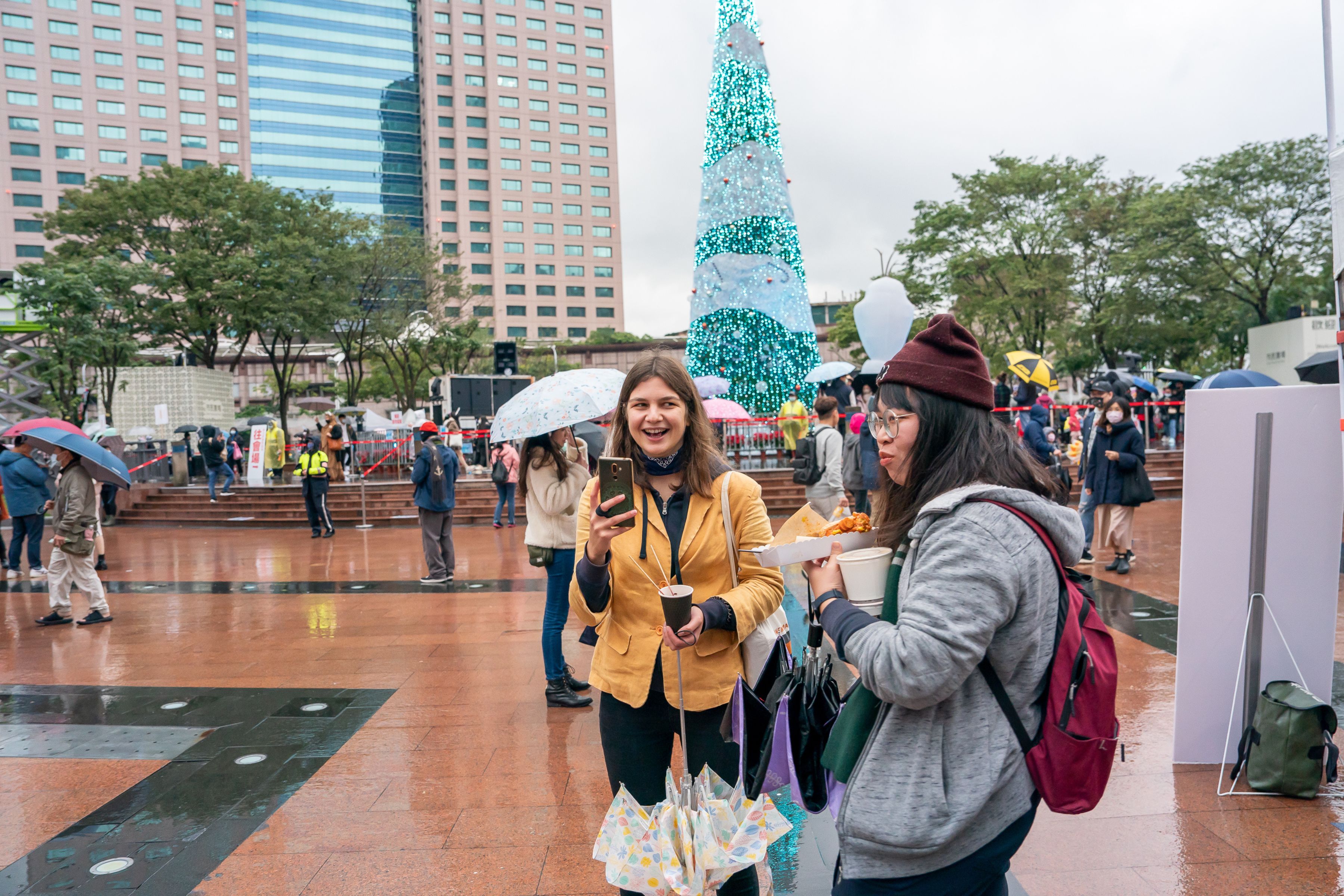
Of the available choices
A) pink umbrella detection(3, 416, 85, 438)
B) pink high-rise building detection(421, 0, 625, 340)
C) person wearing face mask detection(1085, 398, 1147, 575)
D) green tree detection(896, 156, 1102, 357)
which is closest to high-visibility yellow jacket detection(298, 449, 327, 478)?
pink umbrella detection(3, 416, 85, 438)

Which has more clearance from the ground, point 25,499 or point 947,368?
point 947,368

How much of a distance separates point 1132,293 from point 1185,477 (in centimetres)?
3005

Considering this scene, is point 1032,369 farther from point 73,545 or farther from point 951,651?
point 951,651

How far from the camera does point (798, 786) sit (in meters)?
1.90

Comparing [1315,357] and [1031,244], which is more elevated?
[1031,244]

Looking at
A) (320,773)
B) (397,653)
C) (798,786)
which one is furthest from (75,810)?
(798,786)

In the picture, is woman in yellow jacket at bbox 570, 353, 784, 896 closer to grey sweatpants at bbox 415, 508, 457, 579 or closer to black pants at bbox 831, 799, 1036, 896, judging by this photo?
black pants at bbox 831, 799, 1036, 896

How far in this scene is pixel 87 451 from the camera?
788cm

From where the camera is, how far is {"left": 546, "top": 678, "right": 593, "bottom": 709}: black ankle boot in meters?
5.30

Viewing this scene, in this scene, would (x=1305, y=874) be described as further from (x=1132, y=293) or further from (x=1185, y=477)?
(x=1132, y=293)

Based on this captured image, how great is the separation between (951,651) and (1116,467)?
320 inches

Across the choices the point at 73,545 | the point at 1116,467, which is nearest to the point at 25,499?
the point at 73,545

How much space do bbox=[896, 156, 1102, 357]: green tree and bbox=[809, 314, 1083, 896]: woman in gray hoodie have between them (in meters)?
32.5

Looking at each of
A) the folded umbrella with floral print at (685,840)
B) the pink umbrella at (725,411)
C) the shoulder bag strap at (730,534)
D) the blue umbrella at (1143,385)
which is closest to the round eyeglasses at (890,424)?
the shoulder bag strap at (730,534)
